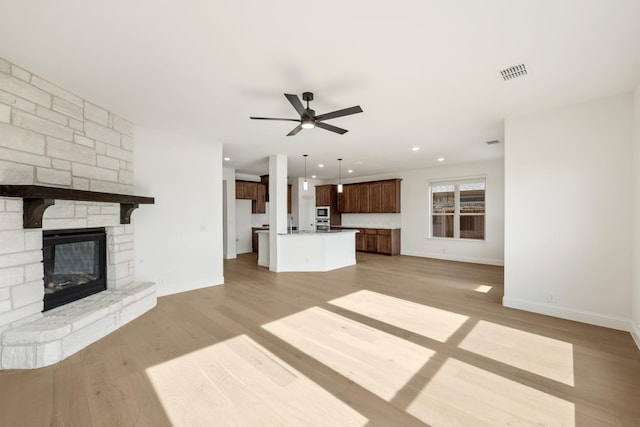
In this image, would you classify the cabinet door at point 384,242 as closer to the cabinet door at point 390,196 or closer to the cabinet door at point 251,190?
the cabinet door at point 390,196

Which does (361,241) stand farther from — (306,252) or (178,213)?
(178,213)

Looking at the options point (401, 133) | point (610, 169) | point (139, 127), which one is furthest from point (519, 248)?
point (139, 127)

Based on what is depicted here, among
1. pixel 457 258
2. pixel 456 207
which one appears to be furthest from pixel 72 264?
pixel 456 207

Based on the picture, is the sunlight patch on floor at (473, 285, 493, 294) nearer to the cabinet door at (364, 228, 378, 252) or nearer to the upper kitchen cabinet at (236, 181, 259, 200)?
the cabinet door at (364, 228, 378, 252)

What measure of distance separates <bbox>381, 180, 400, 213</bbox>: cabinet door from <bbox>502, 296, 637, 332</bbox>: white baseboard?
5135mm

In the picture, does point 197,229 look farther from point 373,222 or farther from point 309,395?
point 373,222

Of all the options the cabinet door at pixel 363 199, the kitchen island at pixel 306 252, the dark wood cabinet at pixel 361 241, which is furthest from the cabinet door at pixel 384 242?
the kitchen island at pixel 306 252

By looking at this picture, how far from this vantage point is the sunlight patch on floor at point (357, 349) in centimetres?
223

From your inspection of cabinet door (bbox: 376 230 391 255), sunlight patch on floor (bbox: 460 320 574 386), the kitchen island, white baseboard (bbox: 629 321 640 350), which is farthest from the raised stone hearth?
cabinet door (bbox: 376 230 391 255)

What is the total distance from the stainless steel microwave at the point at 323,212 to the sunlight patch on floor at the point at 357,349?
6.85m

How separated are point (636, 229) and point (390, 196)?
240 inches

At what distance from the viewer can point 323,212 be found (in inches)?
408

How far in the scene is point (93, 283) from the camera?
3.45 m

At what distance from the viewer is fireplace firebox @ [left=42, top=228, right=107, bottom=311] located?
2.93m
